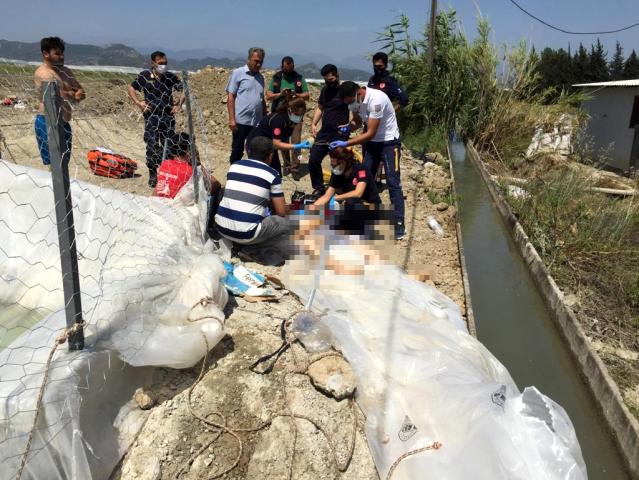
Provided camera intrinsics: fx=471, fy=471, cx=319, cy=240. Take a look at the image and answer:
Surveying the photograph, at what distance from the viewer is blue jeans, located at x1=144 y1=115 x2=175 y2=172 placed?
548 centimetres

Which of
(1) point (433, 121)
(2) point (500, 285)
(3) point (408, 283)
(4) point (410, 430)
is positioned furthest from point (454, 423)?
(1) point (433, 121)

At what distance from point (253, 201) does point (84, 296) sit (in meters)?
1.66

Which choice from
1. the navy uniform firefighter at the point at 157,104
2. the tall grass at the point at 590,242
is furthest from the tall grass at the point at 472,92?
the navy uniform firefighter at the point at 157,104

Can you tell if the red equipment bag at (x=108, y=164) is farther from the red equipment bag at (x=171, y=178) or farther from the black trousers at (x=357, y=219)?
the black trousers at (x=357, y=219)

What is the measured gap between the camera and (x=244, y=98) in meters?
5.79

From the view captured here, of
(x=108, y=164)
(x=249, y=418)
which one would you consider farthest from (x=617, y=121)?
(x=249, y=418)

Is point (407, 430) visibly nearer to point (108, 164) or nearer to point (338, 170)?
point (338, 170)

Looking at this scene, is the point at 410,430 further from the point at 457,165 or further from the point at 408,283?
the point at 457,165

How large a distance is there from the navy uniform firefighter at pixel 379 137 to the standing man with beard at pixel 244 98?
1.36m

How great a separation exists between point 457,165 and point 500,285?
5.64 metres

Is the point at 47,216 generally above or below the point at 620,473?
above

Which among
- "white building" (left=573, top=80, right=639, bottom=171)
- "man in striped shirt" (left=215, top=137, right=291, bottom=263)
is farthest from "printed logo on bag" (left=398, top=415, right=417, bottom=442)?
"white building" (left=573, top=80, right=639, bottom=171)

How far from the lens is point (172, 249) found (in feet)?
11.1

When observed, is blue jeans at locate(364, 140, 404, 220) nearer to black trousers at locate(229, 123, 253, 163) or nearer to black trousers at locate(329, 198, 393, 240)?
black trousers at locate(329, 198, 393, 240)
